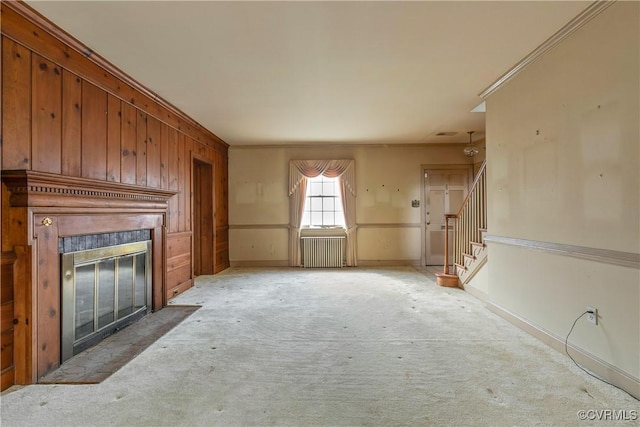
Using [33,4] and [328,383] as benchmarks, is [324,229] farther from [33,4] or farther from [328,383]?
[33,4]

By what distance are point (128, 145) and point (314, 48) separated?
2.37 meters

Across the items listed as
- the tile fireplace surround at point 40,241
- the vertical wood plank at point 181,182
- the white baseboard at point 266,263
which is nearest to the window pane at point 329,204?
the white baseboard at point 266,263

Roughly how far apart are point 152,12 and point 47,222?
5.75 feet

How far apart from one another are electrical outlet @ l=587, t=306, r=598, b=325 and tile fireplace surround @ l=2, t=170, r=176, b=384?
4122 mm

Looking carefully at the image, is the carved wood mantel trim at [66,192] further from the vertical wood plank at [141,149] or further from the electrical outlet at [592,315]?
the electrical outlet at [592,315]

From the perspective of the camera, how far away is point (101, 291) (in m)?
2.93

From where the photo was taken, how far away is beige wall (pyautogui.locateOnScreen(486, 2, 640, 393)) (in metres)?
2.07

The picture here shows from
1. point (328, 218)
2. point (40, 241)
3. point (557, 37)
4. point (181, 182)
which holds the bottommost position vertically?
point (40, 241)

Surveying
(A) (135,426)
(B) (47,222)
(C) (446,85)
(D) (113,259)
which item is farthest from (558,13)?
(D) (113,259)

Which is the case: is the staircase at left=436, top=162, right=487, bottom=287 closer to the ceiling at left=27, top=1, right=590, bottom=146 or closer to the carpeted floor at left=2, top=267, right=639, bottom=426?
the carpeted floor at left=2, top=267, right=639, bottom=426

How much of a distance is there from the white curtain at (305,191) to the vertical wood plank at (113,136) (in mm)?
3843

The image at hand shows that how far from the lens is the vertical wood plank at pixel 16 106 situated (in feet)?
6.96

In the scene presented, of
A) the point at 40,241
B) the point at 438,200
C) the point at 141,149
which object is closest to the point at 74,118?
the point at 141,149

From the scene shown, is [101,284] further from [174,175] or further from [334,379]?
[334,379]
